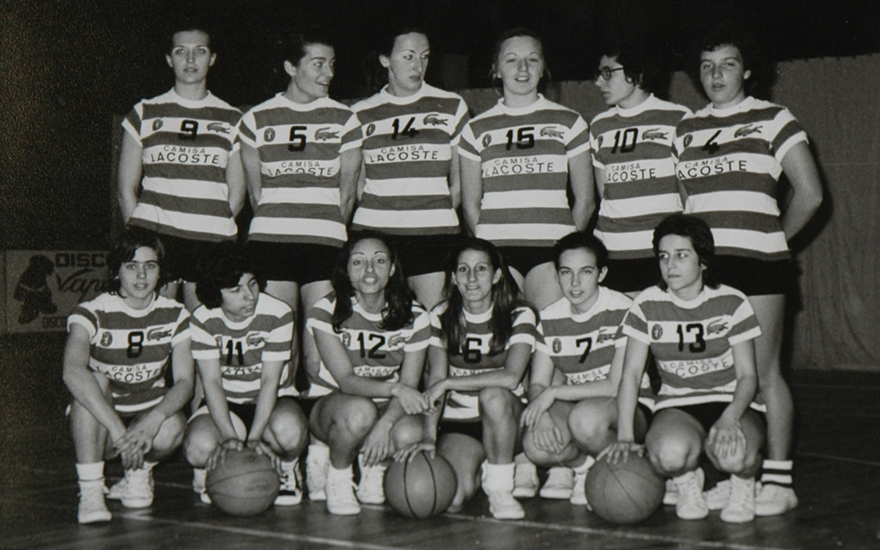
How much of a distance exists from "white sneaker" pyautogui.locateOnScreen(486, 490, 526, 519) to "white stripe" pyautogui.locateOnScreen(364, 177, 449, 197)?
1.47m

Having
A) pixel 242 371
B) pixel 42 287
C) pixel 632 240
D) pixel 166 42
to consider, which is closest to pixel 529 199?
pixel 632 240

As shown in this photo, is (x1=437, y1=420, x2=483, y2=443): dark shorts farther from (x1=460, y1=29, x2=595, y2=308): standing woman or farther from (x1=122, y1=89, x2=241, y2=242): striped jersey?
(x1=122, y1=89, x2=241, y2=242): striped jersey

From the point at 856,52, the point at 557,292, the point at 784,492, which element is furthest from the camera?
the point at 856,52

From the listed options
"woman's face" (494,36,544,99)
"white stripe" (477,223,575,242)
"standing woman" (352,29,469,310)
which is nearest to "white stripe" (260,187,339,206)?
"standing woman" (352,29,469,310)

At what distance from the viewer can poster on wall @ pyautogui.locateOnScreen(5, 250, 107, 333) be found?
11.9 meters

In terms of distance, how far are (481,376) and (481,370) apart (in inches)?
7.2

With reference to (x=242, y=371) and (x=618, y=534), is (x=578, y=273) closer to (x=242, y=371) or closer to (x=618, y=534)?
(x=618, y=534)

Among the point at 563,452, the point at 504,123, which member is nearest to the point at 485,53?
the point at 504,123

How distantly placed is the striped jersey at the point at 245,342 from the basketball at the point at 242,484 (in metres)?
0.53

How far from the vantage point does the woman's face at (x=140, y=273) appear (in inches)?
183

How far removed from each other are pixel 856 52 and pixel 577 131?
8680mm

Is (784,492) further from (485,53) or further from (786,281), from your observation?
(485,53)

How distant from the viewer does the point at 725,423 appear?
13.6 ft

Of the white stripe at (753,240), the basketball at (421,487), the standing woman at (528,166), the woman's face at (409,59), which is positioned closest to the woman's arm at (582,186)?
the standing woman at (528,166)
